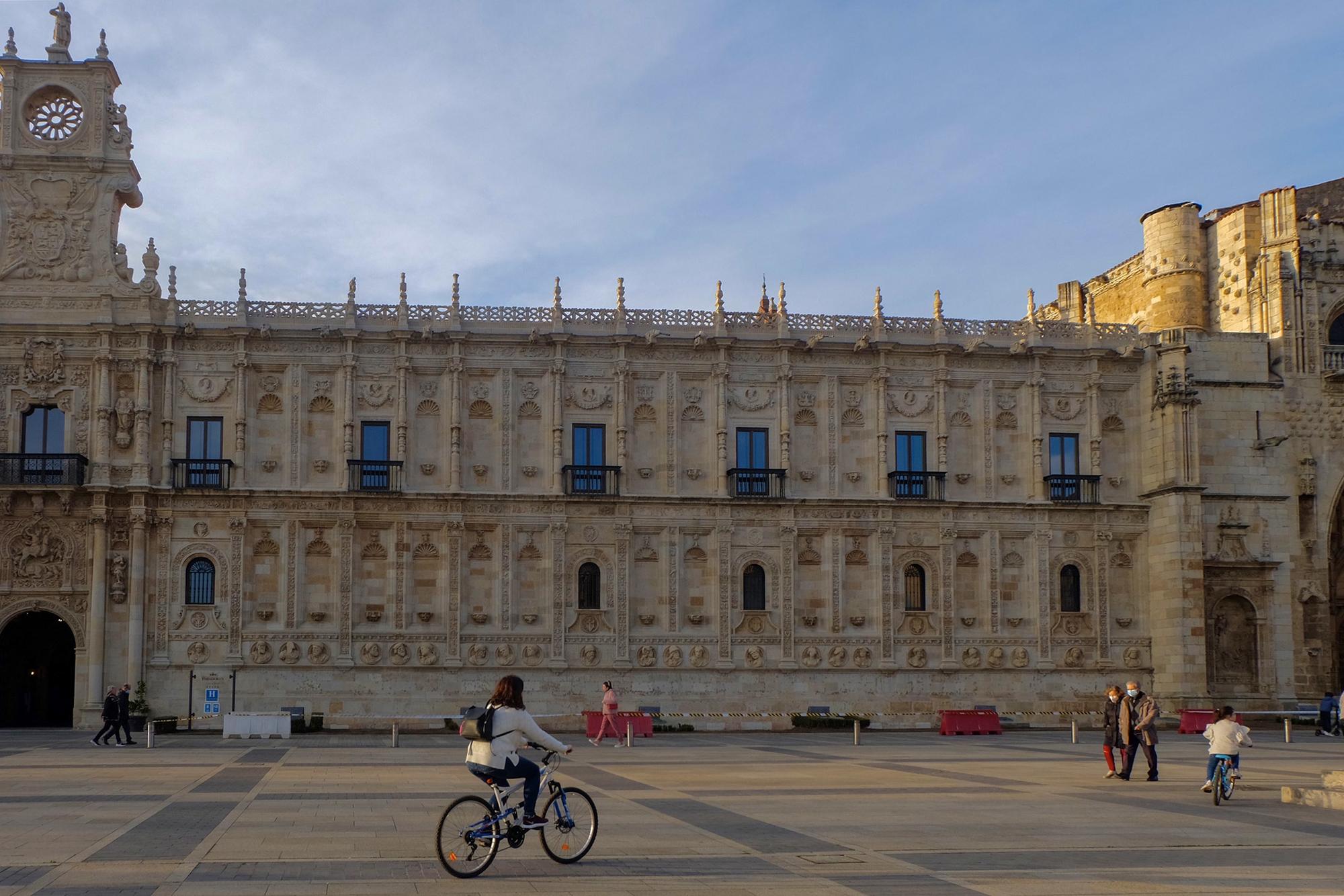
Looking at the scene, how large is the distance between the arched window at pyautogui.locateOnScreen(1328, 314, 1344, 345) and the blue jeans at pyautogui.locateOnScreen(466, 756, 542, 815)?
51.6 meters

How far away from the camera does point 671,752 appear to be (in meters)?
36.4

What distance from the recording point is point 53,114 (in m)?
52.5

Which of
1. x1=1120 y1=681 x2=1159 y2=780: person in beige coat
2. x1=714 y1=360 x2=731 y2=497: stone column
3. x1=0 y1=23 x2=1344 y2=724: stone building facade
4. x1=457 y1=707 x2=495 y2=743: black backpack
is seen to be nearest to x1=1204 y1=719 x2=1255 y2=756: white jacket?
x1=1120 y1=681 x2=1159 y2=780: person in beige coat

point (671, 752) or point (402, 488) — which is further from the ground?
point (402, 488)

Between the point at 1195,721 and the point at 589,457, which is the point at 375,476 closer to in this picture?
the point at 589,457

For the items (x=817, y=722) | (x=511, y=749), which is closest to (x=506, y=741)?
(x=511, y=749)

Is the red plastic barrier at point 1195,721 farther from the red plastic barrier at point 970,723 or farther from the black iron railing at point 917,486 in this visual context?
the black iron railing at point 917,486

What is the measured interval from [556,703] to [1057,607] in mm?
19283

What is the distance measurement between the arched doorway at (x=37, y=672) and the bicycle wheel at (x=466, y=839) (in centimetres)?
4037

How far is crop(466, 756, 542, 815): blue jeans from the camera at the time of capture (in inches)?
628

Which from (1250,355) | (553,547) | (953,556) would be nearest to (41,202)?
(553,547)

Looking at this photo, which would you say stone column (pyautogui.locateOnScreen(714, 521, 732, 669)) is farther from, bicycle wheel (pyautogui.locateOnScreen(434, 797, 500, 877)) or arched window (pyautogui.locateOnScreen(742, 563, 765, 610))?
bicycle wheel (pyautogui.locateOnScreen(434, 797, 500, 877))

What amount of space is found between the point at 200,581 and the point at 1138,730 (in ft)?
113

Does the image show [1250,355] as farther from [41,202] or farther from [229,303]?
[41,202]
